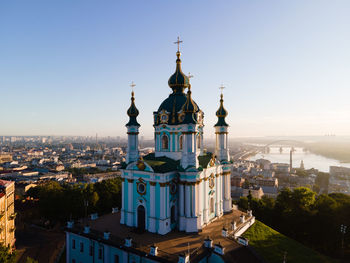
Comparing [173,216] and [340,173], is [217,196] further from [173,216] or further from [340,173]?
[340,173]

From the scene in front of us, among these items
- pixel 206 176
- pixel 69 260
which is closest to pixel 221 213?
pixel 206 176

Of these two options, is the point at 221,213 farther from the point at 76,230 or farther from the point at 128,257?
the point at 76,230

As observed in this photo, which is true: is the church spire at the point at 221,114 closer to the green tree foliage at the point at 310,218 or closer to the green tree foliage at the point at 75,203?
the green tree foliage at the point at 310,218

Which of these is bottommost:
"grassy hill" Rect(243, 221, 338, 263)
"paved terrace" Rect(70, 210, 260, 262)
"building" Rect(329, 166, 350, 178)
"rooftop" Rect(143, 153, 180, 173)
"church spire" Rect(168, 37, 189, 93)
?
"building" Rect(329, 166, 350, 178)

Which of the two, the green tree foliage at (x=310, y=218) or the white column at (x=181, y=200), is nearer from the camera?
the white column at (x=181, y=200)

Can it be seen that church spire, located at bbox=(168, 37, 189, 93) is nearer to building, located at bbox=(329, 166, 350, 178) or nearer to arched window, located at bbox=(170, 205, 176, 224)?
arched window, located at bbox=(170, 205, 176, 224)

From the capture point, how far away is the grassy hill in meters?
15.5

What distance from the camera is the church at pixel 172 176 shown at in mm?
15289

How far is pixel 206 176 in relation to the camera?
56.3 ft

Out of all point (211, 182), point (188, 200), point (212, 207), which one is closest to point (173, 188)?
point (188, 200)

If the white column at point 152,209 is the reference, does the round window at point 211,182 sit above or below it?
above

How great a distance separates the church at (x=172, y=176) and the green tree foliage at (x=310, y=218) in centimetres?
788

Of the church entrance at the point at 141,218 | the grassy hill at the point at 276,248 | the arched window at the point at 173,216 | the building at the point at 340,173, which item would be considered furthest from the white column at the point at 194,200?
the building at the point at 340,173

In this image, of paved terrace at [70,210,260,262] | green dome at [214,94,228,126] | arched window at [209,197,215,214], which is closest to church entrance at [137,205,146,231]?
paved terrace at [70,210,260,262]
